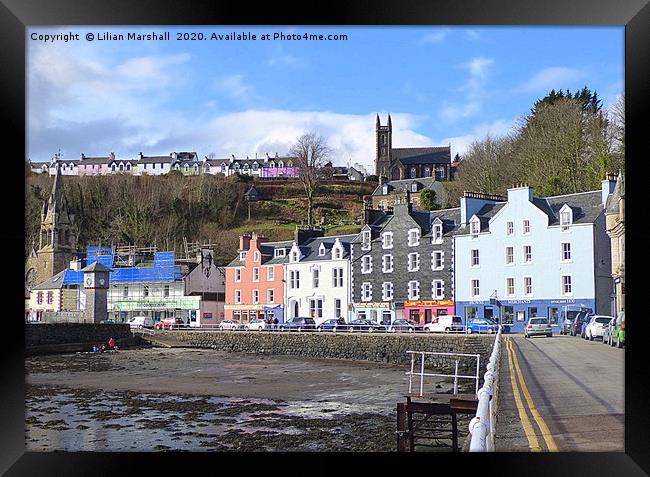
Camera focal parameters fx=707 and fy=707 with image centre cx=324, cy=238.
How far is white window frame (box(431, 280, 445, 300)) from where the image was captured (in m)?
9.55

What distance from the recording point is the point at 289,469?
6121 mm

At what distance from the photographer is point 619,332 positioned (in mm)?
7742

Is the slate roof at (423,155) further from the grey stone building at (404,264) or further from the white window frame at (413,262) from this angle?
the white window frame at (413,262)

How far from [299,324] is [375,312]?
1.15m

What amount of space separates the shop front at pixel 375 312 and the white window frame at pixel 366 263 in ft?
1.58

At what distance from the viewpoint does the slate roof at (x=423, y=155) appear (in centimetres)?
856

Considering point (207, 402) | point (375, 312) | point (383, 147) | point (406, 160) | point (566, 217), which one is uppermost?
point (383, 147)

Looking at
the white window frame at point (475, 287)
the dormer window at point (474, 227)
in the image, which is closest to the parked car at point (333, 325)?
the white window frame at point (475, 287)

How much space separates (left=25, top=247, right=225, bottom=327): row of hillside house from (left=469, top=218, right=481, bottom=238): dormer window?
3430 mm

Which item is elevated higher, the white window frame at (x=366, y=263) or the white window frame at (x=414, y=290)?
the white window frame at (x=366, y=263)

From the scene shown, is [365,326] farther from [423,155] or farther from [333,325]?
[423,155]

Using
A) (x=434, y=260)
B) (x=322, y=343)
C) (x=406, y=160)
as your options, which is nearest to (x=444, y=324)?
(x=434, y=260)
